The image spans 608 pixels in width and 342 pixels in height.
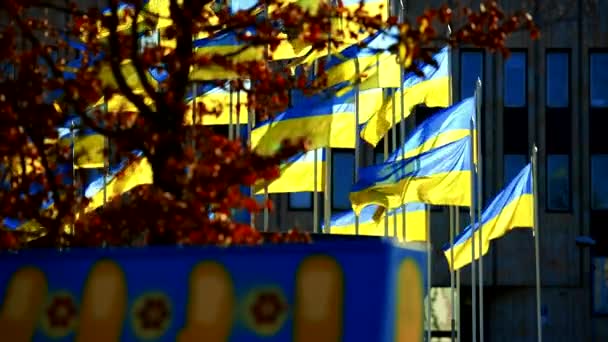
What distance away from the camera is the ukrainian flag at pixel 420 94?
29438 mm

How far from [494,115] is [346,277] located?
38.1m

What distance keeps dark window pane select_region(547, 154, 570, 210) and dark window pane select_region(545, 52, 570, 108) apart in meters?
1.73

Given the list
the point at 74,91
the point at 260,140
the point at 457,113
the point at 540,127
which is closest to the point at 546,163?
the point at 540,127

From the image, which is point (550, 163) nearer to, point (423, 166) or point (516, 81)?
point (516, 81)

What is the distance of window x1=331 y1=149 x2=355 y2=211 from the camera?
48.0 m

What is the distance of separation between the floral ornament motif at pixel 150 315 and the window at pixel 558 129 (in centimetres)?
3800

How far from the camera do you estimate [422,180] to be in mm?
27359

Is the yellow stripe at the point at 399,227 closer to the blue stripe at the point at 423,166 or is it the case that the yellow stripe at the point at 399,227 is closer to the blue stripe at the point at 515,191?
the blue stripe at the point at 515,191

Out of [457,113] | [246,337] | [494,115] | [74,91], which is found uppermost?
[494,115]

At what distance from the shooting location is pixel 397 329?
11047 mm

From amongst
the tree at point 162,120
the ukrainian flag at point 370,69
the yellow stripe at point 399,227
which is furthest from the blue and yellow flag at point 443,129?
the tree at point 162,120

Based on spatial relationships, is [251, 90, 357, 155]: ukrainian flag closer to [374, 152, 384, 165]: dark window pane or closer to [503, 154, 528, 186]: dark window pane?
[374, 152, 384, 165]: dark window pane

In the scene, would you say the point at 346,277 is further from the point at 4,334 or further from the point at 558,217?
the point at 558,217

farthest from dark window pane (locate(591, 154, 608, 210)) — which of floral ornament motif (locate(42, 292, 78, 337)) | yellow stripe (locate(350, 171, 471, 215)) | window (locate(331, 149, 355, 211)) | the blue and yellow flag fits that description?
floral ornament motif (locate(42, 292, 78, 337))
